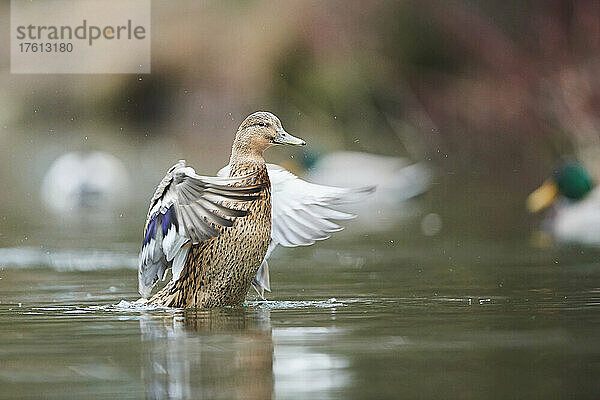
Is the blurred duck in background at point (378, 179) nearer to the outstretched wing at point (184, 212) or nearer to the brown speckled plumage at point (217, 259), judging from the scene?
the brown speckled plumage at point (217, 259)

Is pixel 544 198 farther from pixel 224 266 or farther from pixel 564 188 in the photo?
pixel 224 266

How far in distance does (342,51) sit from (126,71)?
4512mm

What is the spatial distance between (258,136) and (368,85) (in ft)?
40.5

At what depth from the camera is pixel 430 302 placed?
6.52m

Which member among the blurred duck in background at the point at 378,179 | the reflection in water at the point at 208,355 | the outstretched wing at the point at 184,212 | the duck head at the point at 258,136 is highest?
the blurred duck in background at the point at 378,179

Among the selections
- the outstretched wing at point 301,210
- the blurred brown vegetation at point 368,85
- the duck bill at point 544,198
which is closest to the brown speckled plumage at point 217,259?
the outstretched wing at point 301,210

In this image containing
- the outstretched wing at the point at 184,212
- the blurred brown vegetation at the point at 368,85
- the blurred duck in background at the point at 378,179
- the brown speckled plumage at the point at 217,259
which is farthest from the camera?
the blurred brown vegetation at the point at 368,85

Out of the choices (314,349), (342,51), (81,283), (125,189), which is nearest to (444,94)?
(342,51)

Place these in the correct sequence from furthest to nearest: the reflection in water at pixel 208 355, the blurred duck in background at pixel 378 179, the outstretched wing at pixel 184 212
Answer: the blurred duck in background at pixel 378 179
the outstretched wing at pixel 184 212
the reflection in water at pixel 208 355

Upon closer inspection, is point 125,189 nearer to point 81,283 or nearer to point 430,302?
point 81,283

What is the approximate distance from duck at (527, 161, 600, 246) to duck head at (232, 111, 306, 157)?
3416 millimetres

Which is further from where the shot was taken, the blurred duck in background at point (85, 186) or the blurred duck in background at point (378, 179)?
the blurred duck in background at point (85, 186)

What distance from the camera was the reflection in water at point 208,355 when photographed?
4301 millimetres

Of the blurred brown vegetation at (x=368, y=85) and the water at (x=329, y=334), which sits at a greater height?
the blurred brown vegetation at (x=368, y=85)
